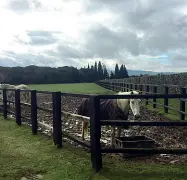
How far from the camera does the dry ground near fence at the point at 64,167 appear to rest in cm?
474

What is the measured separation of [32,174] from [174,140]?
386 centimetres

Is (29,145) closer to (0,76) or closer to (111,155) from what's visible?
(111,155)

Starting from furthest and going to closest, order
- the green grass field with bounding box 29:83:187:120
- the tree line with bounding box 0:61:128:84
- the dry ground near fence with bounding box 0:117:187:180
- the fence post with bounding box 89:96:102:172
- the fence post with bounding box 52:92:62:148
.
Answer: the tree line with bounding box 0:61:128:84, the green grass field with bounding box 29:83:187:120, the fence post with bounding box 52:92:62:148, the fence post with bounding box 89:96:102:172, the dry ground near fence with bounding box 0:117:187:180

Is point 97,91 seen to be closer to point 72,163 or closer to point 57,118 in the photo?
point 57,118

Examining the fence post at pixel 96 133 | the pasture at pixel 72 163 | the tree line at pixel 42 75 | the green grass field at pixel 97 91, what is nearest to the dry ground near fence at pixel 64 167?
the pasture at pixel 72 163

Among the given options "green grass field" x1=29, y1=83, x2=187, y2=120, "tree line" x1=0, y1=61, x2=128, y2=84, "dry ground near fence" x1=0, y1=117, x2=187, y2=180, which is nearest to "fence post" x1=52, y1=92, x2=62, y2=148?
"dry ground near fence" x1=0, y1=117, x2=187, y2=180

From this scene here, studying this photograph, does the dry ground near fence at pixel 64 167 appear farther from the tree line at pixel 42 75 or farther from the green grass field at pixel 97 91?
the tree line at pixel 42 75

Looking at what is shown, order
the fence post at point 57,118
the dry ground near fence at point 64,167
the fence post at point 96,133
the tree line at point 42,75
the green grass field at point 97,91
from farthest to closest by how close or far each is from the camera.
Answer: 1. the tree line at point 42,75
2. the green grass field at point 97,91
3. the fence post at point 57,118
4. the fence post at point 96,133
5. the dry ground near fence at point 64,167

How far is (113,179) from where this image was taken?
4.59 metres

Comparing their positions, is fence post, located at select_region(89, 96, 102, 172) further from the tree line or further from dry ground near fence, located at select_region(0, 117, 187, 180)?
the tree line

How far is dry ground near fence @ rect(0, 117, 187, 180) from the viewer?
4738 millimetres

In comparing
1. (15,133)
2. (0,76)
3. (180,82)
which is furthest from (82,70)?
(15,133)

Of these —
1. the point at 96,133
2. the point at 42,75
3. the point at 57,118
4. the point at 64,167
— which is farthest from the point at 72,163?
the point at 42,75

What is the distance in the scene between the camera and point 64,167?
5230 millimetres
